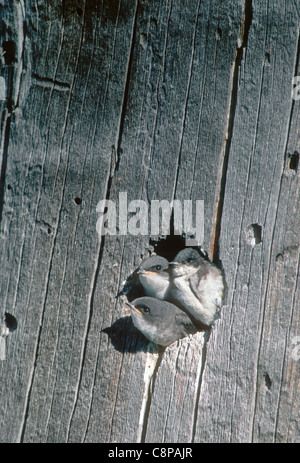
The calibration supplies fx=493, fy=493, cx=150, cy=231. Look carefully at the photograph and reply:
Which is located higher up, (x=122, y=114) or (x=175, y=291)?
(x=122, y=114)

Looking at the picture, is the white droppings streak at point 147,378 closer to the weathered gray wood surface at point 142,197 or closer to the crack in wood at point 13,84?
the weathered gray wood surface at point 142,197

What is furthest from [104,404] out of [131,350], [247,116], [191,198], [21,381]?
[247,116]

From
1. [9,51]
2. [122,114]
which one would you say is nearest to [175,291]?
[122,114]

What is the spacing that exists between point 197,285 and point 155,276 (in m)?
0.22

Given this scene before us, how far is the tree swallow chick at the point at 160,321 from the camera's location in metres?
2.22

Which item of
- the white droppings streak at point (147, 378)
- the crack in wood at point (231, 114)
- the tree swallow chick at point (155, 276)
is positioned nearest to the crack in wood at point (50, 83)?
the crack in wood at point (231, 114)

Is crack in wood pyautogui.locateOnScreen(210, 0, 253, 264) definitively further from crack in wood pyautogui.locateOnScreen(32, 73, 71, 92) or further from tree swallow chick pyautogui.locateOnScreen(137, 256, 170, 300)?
crack in wood pyautogui.locateOnScreen(32, 73, 71, 92)

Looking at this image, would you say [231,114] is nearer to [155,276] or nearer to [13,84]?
[155,276]

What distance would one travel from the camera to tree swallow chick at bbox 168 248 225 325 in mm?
2279

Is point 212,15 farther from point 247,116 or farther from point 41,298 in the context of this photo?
point 41,298

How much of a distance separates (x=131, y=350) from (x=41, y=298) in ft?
1.60

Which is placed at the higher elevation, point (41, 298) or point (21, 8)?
point (21, 8)

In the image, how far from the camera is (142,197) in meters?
2.29

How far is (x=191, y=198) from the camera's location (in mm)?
2254
